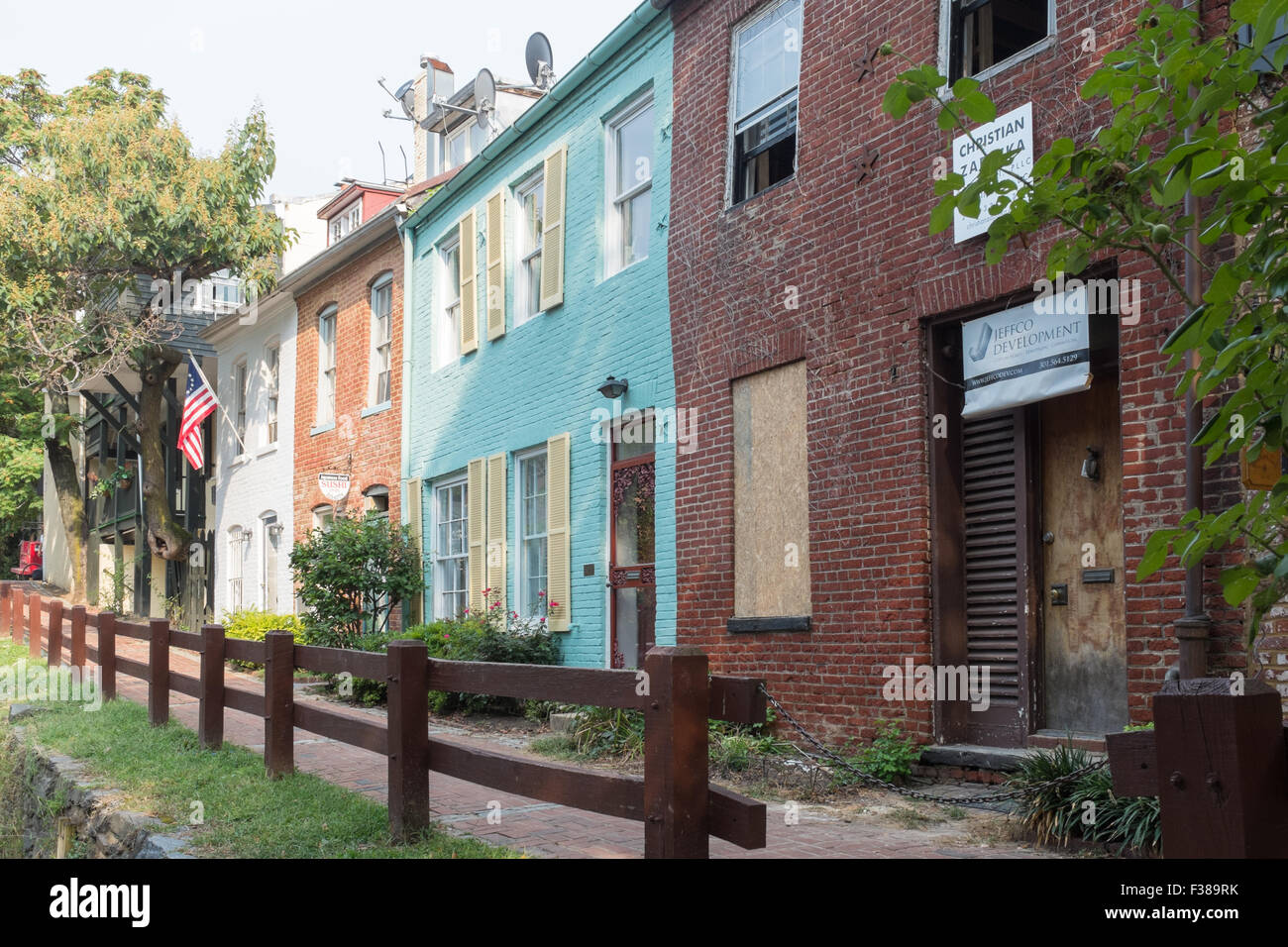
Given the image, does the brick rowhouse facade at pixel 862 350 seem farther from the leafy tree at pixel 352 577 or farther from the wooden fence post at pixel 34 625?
the wooden fence post at pixel 34 625

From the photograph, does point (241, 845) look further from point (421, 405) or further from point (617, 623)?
point (421, 405)

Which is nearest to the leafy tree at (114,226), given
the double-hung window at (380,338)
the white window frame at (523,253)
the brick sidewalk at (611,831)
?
the double-hung window at (380,338)

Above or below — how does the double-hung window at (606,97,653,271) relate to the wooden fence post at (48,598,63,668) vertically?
above

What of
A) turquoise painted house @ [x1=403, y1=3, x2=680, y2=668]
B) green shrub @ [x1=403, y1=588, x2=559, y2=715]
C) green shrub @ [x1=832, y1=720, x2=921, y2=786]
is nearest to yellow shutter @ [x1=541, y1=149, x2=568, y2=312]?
turquoise painted house @ [x1=403, y1=3, x2=680, y2=668]

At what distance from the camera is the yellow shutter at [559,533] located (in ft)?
40.8

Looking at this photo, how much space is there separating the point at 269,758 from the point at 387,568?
7.96 metres

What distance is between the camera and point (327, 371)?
19469 mm

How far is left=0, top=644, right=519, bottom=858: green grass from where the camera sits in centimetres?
557

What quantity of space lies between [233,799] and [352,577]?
26.8 ft

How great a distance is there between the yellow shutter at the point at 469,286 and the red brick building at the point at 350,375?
1994 millimetres

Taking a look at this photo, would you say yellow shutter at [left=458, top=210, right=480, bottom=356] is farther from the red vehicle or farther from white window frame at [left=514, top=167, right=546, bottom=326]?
the red vehicle

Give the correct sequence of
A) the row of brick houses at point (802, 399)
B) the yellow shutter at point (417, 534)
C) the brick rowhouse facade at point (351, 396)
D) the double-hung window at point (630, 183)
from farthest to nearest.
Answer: the brick rowhouse facade at point (351, 396) → the yellow shutter at point (417, 534) → the double-hung window at point (630, 183) → the row of brick houses at point (802, 399)

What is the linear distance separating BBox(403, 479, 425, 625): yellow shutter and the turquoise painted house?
4cm

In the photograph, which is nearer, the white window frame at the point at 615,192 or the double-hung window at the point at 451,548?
the white window frame at the point at 615,192
